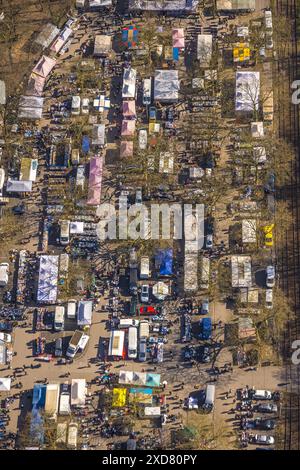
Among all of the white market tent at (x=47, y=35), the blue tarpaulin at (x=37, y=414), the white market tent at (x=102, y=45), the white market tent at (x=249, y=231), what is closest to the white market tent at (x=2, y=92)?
the white market tent at (x=47, y=35)

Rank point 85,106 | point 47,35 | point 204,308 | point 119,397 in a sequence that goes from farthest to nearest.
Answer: point 47,35 < point 85,106 < point 204,308 < point 119,397

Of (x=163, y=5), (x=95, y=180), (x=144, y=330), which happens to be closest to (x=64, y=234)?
(x=95, y=180)

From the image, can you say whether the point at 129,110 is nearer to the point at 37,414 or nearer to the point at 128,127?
the point at 128,127

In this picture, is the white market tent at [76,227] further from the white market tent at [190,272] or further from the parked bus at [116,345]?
the parked bus at [116,345]

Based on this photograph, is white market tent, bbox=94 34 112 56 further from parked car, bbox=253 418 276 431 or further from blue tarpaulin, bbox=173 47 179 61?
parked car, bbox=253 418 276 431

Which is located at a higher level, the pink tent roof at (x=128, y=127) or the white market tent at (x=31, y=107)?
the white market tent at (x=31, y=107)

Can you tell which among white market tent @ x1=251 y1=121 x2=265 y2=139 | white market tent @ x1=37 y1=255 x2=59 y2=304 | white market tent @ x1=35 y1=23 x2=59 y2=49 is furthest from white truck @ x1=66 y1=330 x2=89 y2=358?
white market tent @ x1=35 y1=23 x2=59 y2=49
